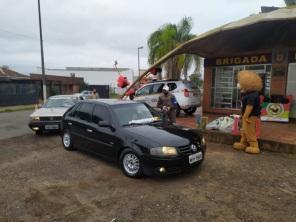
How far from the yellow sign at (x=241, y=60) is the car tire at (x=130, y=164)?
820 cm

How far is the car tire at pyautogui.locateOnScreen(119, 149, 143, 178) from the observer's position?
197 inches

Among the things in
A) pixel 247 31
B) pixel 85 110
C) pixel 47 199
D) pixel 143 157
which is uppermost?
pixel 247 31

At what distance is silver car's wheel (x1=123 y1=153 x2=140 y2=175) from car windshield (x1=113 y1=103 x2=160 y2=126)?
0.79 m

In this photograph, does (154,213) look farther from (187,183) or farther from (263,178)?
(263,178)

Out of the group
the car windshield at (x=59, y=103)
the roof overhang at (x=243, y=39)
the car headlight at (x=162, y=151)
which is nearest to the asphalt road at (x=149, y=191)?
the car headlight at (x=162, y=151)

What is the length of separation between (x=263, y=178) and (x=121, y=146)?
2847 millimetres

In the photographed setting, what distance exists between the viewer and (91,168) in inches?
229

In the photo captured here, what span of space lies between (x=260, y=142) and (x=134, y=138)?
3.73 m

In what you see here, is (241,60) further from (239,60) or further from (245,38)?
(245,38)

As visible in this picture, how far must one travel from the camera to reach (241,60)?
11.5 m

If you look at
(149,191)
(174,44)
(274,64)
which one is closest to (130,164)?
(149,191)

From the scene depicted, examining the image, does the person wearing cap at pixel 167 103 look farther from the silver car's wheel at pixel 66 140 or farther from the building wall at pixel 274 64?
the building wall at pixel 274 64

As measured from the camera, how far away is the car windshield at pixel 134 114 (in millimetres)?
5777

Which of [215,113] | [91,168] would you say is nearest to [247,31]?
[215,113]
